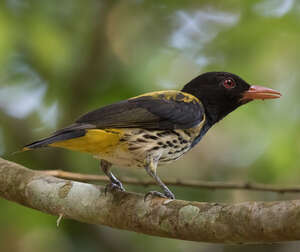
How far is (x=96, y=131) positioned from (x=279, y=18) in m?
2.80

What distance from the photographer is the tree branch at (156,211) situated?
7.60ft

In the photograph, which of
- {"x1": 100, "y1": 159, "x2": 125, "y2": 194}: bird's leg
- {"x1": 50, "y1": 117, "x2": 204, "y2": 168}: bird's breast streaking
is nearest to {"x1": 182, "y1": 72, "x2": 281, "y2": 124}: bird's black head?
{"x1": 50, "y1": 117, "x2": 204, "y2": 168}: bird's breast streaking

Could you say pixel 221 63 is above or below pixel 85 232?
above

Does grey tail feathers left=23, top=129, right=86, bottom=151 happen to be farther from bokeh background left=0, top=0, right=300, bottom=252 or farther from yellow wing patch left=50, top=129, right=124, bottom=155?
bokeh background left=0, top=0, right=300, bottom=252

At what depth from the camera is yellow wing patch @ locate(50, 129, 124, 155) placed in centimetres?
352

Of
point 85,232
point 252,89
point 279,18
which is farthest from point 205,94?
point 85,232

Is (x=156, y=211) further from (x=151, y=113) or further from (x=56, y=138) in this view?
(x=151, y=113)

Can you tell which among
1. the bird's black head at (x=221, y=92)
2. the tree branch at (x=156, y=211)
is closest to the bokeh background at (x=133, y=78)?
the bird's black head at (x=221, y=92)

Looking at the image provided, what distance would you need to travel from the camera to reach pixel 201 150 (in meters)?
6.06

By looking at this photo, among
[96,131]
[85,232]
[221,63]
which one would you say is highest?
[221,63]

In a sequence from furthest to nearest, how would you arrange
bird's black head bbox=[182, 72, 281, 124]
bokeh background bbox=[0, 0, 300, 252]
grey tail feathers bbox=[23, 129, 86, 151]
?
bokeh background bbox=[0, 0, 300, 252] < bird's black head bbox=[182, 72, 281, 124] < grey tail feathers bbox=[23, 129, 86, 151]

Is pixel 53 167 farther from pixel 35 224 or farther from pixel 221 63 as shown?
pixel 221 63

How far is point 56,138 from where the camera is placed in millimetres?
3312

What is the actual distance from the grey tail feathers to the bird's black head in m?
1.40
